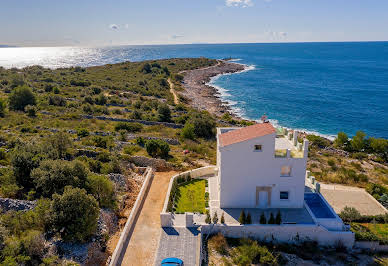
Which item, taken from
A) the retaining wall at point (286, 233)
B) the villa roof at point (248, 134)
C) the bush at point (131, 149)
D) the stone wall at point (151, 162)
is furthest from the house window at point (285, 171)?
the bush at point (131, 149)

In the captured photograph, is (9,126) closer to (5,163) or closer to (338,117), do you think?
(5,163)

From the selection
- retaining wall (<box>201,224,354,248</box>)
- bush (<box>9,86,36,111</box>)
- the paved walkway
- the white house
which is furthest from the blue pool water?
bush (<box>9,86,36,111</box>)

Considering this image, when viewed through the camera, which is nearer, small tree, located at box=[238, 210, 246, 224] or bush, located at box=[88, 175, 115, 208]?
small tree, located at box=[238, 210, 246, 224]

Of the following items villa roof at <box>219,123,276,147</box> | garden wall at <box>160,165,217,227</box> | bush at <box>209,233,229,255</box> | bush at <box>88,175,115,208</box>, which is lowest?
bush at <box>209,233,229,255</box>

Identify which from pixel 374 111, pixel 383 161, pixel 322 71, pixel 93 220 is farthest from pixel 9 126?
pixel 322 71

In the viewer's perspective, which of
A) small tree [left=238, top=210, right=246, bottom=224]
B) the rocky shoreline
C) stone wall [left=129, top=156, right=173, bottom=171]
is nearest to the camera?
small tree [left=238, top=210, right=246, bottom=224]

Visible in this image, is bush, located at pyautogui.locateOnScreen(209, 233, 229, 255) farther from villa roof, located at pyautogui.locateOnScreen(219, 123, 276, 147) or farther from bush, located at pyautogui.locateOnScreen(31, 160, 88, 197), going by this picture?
bush, located at pyautogui.locateOnScreen(31, 160, 88, 197)

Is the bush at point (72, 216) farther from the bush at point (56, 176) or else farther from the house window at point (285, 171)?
the house window at point (285, 171)

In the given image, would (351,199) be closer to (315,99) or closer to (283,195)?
(283,195)

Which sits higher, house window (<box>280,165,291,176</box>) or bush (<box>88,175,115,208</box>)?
house window (<box>280,165,291,176</box>)
